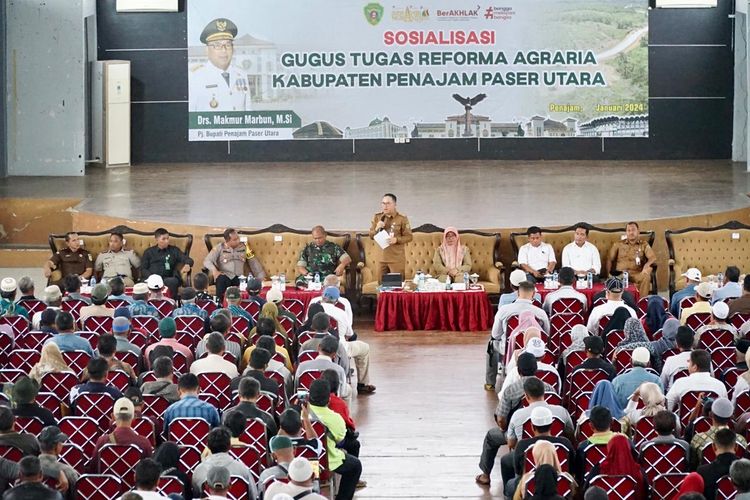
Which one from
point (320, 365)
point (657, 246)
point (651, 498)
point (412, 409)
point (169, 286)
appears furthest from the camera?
point (657, 246)

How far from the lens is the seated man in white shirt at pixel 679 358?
33.3 ft

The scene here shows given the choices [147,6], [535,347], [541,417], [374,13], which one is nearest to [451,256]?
[535,347]

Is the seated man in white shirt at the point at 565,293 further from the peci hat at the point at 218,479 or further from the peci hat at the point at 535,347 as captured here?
the peci hat at the point at 218,479

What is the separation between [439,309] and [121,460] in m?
6.94

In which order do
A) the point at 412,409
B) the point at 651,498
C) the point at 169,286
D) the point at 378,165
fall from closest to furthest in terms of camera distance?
the point at 651,498
the point at 412,409
the point at 169,286
the point at 378,165

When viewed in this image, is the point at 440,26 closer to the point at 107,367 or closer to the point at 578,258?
the point at 578,258

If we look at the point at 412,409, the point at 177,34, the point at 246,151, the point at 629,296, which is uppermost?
the point at 177,34

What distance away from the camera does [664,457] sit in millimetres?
8328

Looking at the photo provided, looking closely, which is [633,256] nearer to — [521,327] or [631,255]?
[631,255]

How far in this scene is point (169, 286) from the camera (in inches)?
599

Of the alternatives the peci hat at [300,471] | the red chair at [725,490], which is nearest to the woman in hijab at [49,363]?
the peci hat at [300,471]

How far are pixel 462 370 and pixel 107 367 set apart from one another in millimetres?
4610

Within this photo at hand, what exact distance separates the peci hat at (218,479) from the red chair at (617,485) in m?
2.10

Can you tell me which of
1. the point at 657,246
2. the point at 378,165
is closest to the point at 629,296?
the point at 657,246
